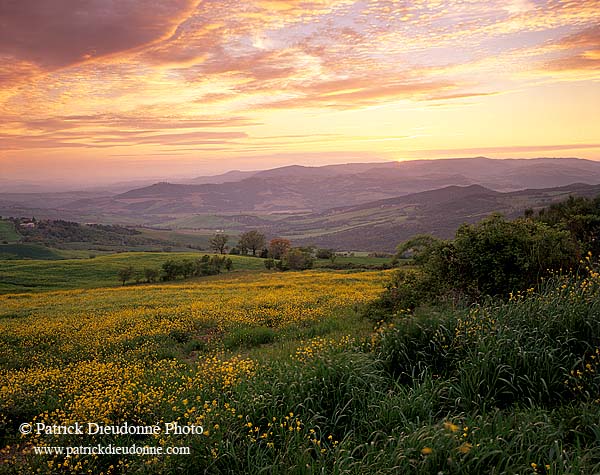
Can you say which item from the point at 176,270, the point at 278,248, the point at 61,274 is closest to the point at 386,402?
the point at 176,270

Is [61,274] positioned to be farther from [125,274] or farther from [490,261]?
[490,261]

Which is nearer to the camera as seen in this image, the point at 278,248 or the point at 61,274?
the point at 61,274

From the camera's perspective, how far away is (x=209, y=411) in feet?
17.9

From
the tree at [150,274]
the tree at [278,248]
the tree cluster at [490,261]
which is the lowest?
the tree at [278,248]

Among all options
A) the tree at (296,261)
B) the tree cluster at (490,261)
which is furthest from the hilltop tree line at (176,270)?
the tree cluster at (490,261)

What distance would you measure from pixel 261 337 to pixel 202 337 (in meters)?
2.42

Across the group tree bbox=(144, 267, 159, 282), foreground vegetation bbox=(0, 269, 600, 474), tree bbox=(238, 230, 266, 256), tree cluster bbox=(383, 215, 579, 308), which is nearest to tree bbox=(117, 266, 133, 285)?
tree bbox=(144, 267, 159, 282)

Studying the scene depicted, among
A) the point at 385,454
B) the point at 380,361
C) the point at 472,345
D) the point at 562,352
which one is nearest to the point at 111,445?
the point at 385,454

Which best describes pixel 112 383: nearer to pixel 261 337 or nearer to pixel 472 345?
pixel 261 337

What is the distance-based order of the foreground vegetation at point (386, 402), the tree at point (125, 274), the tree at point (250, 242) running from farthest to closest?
the tree at point (250, 242)
the tree at point (125, 274)
the foreground vegetation at point (386, 402)

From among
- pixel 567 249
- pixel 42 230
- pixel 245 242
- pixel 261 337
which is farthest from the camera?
pixel 42 230

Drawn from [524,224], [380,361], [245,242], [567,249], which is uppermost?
[524,224]

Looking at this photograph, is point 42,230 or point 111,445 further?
point 42,230

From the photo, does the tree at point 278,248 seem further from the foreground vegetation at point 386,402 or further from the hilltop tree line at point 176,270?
the foreground vegetation at point 386,402
